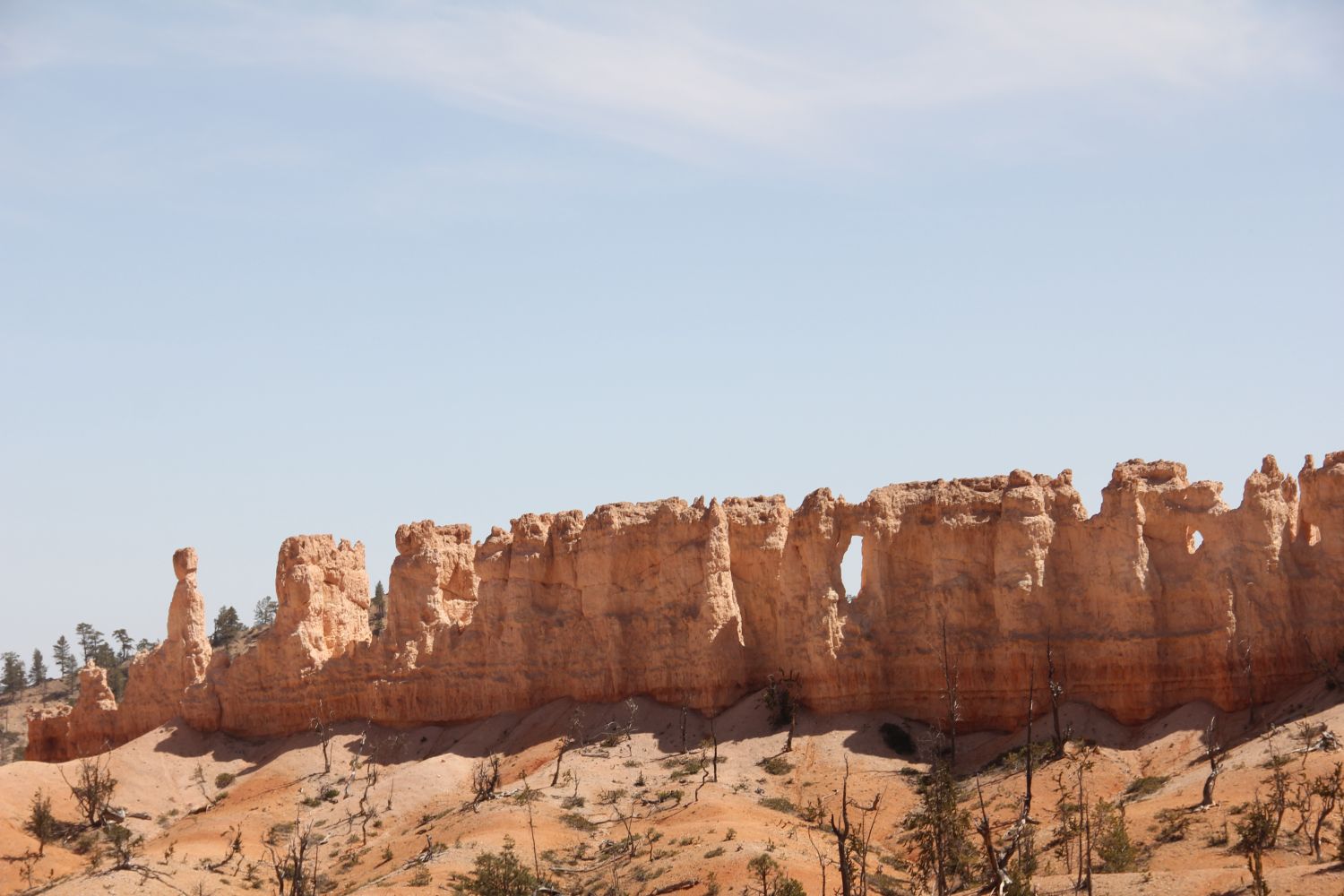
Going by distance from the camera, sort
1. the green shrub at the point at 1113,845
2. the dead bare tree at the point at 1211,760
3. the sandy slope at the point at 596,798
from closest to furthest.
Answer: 1. the green shrub at the point at 1113,845
2. the sandy slope at the point at 596,798
3. the dead bare tree at the point at 1211,760

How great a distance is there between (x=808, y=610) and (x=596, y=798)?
10.6 m

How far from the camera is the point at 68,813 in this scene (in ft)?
234

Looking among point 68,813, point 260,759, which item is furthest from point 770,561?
point 68,813

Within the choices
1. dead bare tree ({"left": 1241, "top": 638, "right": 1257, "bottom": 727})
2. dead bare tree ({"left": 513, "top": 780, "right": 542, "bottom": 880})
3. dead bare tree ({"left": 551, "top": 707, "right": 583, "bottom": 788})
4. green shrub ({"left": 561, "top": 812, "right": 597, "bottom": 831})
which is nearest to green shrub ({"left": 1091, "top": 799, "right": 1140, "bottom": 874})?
dead bare tree ({"left": 1241, "top": 638, "right": 1257, "bottom": 727})

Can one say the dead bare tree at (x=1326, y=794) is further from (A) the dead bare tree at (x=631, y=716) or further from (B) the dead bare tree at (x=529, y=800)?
(A) the dead bare tree at (x=631, y=716)

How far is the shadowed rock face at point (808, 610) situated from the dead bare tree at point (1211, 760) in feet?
6.02

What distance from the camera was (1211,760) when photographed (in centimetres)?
5388

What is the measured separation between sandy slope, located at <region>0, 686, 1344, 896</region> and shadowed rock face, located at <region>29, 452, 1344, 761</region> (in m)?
1.37

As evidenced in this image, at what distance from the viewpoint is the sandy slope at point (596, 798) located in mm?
51562

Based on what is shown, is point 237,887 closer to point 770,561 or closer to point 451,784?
point 451,784

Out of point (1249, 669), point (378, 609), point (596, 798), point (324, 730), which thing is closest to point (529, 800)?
point (596, 798)

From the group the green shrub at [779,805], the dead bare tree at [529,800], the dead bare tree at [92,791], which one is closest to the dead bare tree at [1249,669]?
the green shrub at [779,805]

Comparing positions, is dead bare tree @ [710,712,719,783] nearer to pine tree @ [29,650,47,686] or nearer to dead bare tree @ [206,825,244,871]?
dead bare tree @ [206,825,244,871]

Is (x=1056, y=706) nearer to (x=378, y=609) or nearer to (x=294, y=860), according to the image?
(x=294, y=860)
